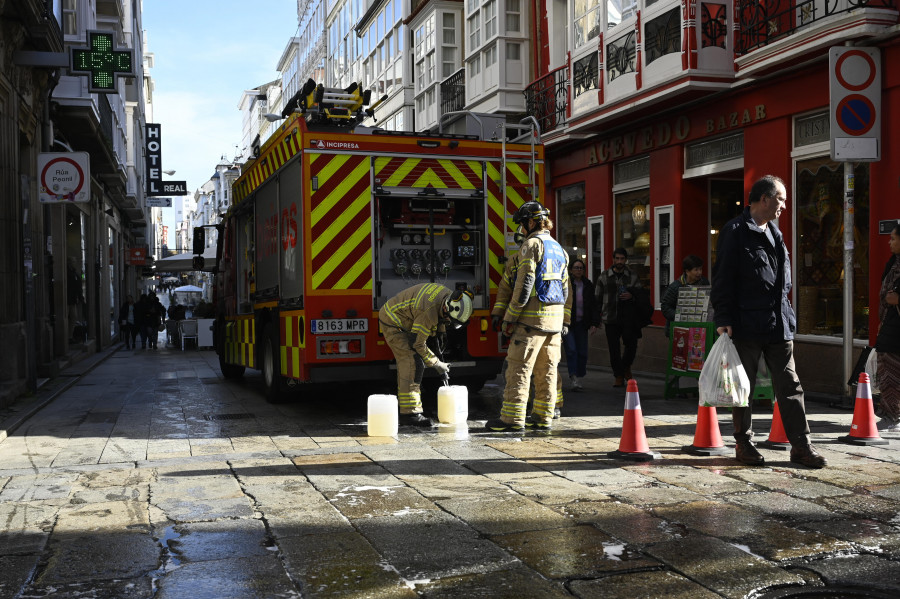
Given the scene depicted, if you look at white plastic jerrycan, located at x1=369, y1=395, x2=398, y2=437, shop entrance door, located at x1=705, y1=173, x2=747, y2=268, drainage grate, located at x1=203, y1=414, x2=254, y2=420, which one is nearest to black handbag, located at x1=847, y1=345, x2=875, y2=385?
white plastic jerrycan, located at x1=369, y1=395, x2=398, y2=437

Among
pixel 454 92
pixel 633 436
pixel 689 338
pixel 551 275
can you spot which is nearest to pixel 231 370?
pixel 689 338

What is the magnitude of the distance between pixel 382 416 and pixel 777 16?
7.36 metres

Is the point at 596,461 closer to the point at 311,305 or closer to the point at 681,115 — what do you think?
the point at 311,305

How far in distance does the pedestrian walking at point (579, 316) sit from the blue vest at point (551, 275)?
342 cm

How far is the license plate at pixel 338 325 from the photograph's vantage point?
349 inches

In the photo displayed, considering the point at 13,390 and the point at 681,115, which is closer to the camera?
the point at 13,390

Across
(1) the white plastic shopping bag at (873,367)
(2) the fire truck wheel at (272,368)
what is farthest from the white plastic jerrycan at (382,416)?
(1) the white plastic shopping bag at (873,367)

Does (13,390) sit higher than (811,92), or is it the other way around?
(811,92)

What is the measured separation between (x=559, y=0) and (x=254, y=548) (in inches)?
631

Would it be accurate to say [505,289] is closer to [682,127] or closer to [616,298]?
[616,298]

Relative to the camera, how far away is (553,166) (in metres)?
19.0

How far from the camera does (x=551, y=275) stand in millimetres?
7891

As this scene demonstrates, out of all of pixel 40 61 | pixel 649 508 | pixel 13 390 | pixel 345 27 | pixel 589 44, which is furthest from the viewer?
pixel 345 27

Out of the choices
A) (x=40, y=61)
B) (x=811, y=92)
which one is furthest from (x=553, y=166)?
(x=40, y=61)
